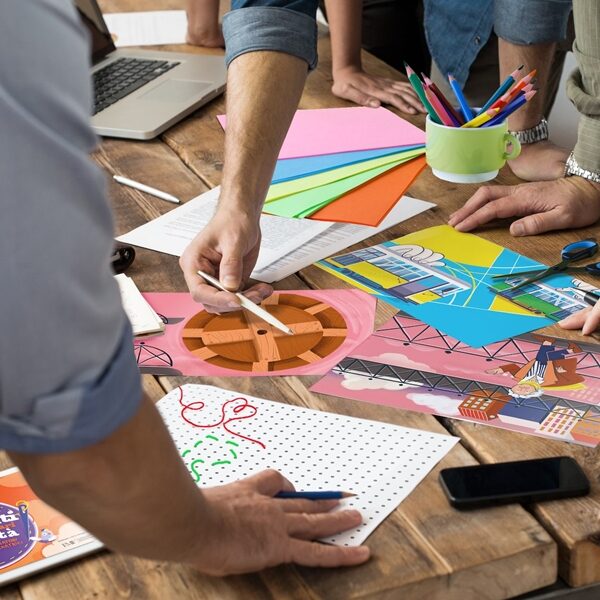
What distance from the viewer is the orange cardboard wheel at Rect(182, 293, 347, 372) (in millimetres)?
1215

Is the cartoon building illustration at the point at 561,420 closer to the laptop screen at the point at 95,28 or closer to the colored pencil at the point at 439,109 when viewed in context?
the colored pencil at the point at 439,109

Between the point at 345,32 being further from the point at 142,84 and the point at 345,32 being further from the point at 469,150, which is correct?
the point at 469,150

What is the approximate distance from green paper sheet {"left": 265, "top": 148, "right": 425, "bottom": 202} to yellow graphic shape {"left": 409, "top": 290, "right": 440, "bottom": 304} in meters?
0.39

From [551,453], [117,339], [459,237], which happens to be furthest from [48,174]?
[459,237]

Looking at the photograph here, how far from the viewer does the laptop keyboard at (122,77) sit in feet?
6.88

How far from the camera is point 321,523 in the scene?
2.97ft

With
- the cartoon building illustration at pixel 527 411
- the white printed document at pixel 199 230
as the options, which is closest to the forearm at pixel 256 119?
the white printed document at pixel 199 230

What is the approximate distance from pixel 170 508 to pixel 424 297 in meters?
0.68

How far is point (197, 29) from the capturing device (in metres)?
2.42

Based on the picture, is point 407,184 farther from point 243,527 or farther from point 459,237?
point 243,527

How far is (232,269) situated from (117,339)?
715mm

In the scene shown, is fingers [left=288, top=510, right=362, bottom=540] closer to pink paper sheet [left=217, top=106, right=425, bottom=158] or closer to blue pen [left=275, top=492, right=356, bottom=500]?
blue pen [left=275, top=492, right=356, bottom=500]

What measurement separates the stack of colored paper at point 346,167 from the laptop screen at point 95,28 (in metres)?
0.61

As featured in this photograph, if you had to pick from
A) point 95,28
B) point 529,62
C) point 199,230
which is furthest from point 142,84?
point 529,62
